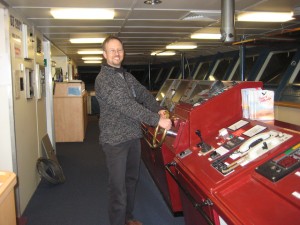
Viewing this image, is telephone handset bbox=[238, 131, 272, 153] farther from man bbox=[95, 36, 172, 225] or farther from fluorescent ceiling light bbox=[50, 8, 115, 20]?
fluorescent ceiling light bbox=[50, 8, 115, 20]

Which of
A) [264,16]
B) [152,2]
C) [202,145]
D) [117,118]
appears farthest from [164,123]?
[264,16]

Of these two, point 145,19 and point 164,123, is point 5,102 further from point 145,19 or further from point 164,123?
point 145,19

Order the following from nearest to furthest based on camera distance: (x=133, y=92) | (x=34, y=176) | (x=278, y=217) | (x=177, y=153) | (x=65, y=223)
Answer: (x=278, y=217) < (x=177, y=153) < (x=133, y=92) < (x=65, y=223) < (x=34, y=176)

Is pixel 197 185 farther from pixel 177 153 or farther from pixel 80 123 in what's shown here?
pixel 80 123

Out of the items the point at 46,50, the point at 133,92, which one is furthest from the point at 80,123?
the point at 133,92

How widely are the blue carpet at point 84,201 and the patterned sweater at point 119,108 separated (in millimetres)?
1025

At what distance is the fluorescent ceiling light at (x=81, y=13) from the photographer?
317cm

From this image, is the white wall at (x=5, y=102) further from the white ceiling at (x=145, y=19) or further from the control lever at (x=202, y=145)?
the control lever at (x=202, y=145)

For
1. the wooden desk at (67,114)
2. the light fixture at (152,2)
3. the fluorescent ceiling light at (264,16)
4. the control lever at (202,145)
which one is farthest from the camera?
the wooden desk at (67,114)

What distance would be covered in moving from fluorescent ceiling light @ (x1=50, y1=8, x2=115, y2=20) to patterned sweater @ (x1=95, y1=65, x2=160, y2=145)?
124 centimetres

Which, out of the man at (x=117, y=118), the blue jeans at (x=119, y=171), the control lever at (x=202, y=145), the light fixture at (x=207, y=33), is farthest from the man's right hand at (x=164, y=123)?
the light fixture at (x=207, y=33)

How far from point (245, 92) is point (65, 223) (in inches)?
80.4

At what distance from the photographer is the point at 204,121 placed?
2199 mm

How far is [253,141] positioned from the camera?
1690 millimetres
